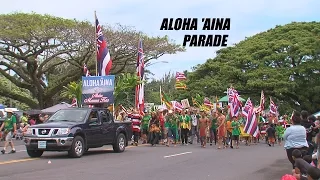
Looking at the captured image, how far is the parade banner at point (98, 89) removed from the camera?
2272cm

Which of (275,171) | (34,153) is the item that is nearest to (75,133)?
(34,153)

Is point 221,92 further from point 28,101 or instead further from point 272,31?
point 28,101

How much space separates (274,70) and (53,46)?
58.9 ft

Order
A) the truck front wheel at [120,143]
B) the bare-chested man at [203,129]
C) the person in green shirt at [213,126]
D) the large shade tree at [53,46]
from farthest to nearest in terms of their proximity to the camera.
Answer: the large shade tree at [53,46] < the person in green shirt at [213,126] < the bare-chested man at [203,129] < the truck front wheel at [120,143]

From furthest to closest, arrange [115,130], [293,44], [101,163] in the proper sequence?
[293,44]
[115,130]
[101,163]

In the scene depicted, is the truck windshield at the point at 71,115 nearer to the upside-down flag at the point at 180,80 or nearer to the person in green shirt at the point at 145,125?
the person in green shirt at the point at 145,125

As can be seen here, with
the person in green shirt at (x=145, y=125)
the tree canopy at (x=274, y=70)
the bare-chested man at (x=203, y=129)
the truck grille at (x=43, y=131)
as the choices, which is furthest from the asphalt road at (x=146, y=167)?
the tree canopy at (x=274, y=70)

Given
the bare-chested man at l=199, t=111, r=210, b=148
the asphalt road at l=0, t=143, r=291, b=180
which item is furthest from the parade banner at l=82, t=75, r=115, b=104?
the asphalt road at l=0, t=143, r=291, b=180

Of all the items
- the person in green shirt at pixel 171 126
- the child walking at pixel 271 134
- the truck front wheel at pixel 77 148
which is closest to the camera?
the truck front wheel at pixel 77 148

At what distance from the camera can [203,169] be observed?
14109 mm

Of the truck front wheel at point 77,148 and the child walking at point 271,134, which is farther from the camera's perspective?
the child walking at point 271,134

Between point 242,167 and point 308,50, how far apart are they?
27.3 meters

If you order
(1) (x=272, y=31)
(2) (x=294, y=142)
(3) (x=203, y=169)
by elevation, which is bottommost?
(3) (x=203, y=169)

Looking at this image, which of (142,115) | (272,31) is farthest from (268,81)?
(142,115)
